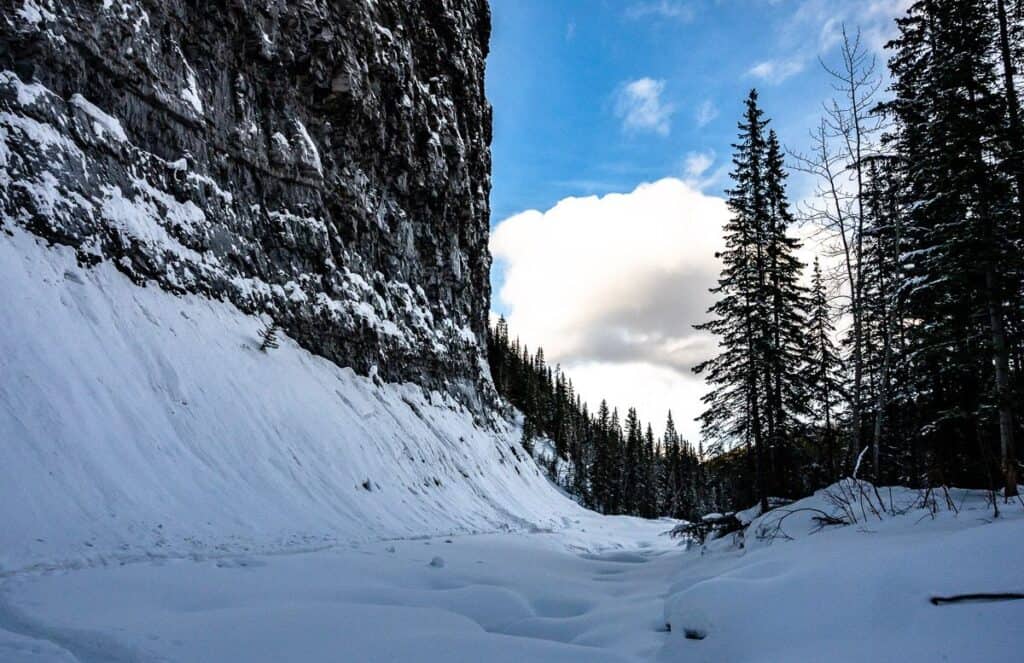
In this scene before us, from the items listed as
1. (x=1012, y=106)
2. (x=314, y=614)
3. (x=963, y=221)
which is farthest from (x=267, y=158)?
(x=1012, y=106)

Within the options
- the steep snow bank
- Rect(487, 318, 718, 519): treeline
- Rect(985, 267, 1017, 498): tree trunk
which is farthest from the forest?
Rect(487, 318, 718, 519): treeline

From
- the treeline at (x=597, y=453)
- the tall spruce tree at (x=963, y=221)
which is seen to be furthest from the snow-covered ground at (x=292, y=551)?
the treeline at (x=597, y=453)

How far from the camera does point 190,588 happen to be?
5016mm

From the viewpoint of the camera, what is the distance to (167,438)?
9.87 metres

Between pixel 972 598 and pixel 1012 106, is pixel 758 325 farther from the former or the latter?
pixel 972 598

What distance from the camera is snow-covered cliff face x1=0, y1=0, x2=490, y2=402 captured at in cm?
1195

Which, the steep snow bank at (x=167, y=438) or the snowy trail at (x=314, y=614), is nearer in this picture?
the snowy trail at (x=314, y=614)

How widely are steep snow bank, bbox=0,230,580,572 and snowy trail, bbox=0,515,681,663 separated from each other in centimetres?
146

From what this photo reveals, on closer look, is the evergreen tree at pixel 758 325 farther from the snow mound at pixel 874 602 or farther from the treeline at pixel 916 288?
the snow mound at pixel 874 602

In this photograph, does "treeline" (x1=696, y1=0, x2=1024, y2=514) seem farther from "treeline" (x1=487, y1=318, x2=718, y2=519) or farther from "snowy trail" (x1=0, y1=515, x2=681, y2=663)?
"treeline" (x1=487, y1=318, x2=718, y2=519)

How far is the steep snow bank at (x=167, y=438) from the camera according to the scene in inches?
279

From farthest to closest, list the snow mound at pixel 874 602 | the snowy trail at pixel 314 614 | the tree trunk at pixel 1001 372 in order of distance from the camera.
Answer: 1. the tree trunk at pixel 1001 372
2. the snowy trail at pixel 314 614
3. the snow mound at pixel 874 602

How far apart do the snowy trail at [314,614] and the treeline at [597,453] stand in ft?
155

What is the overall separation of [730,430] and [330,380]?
46.9 feet
